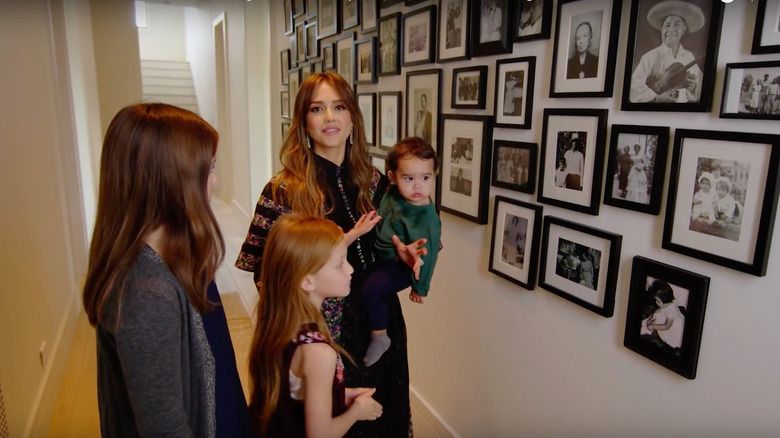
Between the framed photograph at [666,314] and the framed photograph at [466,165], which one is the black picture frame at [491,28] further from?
the framed photograph at [666,314]

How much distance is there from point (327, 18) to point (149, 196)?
2.34m

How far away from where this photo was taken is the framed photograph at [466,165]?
1746 mm

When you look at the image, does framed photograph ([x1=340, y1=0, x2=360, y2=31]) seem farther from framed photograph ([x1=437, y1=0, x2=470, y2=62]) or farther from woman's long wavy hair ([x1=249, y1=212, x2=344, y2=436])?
woman's long wavy hair ([x1=249, y1=212, x2=344, y2=436])

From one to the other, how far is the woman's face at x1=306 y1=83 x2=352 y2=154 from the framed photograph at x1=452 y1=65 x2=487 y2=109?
1.67 feet

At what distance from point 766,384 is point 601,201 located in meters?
0.53

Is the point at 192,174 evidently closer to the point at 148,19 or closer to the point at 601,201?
the point at 601,201

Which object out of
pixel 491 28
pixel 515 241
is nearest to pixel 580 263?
pixel 515 241

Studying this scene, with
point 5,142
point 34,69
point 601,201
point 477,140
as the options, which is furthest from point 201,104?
point 601,201

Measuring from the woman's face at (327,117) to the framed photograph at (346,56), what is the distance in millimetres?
1224

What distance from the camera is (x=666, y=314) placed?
120 centimetres

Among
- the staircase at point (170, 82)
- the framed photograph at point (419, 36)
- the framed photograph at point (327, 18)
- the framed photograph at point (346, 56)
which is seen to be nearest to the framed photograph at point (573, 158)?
the framed photograph at point (419, 36)

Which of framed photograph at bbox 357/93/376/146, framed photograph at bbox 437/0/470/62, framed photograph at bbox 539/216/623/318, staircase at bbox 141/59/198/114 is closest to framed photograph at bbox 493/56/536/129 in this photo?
framed photograph at bbox 437/0/470/62

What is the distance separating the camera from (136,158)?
904 millimetres

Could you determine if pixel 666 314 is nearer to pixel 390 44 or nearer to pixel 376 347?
pixel 376 347
